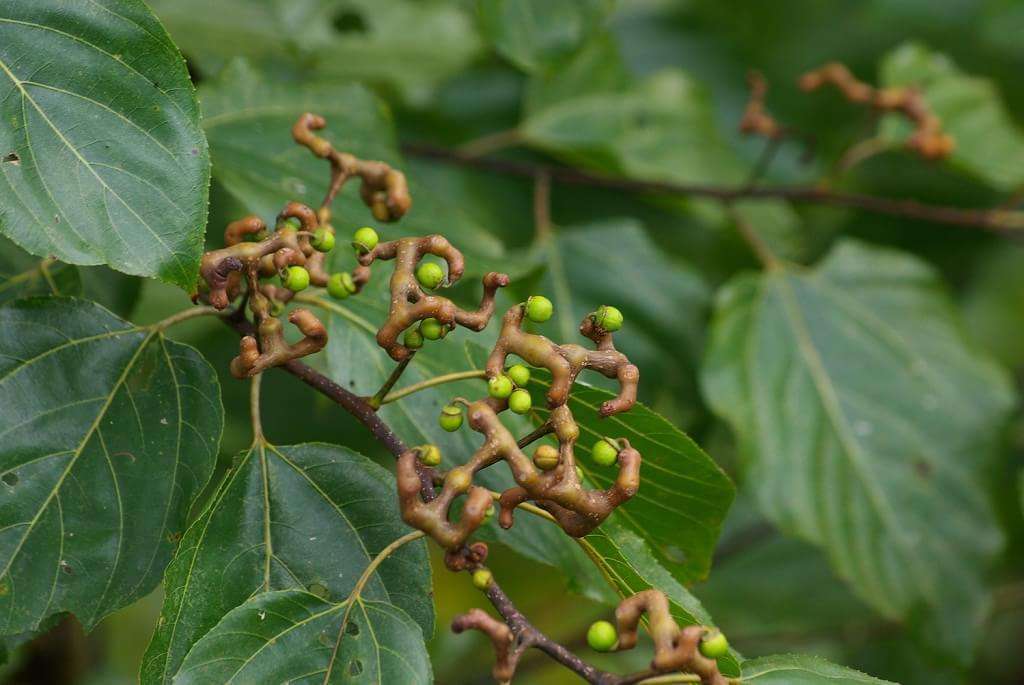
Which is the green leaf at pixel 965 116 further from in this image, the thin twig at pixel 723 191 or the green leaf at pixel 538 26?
the green leaf at pixel 538 26

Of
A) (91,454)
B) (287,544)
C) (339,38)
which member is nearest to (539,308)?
(287,544)

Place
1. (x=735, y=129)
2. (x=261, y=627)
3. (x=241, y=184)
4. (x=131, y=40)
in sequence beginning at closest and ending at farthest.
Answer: (x=261, y=627), (x=131, y=40), (x=241, y=184), (x=735, y=129)

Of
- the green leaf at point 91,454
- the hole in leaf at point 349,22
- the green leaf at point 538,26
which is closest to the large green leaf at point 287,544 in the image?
the green leaf at point 91,454

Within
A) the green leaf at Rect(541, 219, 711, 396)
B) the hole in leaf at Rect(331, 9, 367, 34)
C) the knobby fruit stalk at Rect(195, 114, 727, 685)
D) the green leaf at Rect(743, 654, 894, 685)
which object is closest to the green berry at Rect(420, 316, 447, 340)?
the knobby fruit stalk at Rect(195, 114, 727, 685)

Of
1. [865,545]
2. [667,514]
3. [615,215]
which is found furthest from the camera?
[615,215]

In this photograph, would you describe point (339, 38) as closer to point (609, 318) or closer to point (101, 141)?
point (101, 141)

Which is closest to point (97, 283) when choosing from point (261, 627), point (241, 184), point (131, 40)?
point (241, 184)

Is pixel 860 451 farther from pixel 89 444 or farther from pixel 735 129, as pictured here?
pixel 89 444

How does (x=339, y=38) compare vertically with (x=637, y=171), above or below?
above
